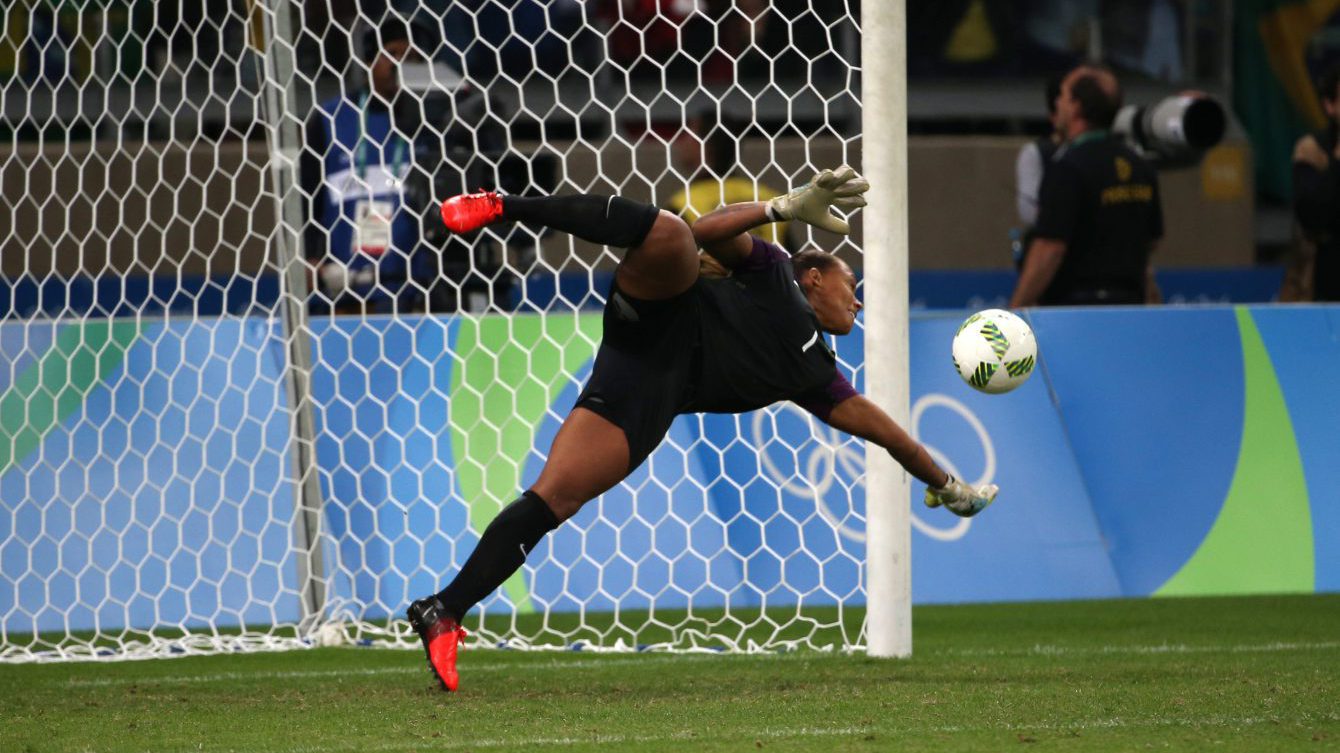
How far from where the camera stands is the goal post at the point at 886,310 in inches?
248

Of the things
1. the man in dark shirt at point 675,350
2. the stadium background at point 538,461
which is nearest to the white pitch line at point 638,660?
the man in dark shirt at point 675,350

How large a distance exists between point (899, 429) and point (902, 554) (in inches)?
23.5

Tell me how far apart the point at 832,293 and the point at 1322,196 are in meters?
4.06

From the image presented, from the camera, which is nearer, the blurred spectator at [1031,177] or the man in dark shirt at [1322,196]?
the man in dark shirt at [1322,196]

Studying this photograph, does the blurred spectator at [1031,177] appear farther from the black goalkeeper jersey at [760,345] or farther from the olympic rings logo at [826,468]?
the black goalkeeper jersey at [760,345]

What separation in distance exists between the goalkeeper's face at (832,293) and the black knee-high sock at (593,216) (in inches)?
32.9

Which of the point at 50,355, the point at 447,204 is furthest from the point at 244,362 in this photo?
the point at 447,204

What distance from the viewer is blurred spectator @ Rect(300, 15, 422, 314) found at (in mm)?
7828

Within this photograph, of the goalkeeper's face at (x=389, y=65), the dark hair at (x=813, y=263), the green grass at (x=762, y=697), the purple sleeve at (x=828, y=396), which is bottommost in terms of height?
the green grass at (x=762, y=697)

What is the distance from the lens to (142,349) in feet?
25.6

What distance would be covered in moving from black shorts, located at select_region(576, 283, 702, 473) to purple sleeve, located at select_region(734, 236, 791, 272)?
227 mm

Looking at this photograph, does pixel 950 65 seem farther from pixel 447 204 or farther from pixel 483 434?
pixel 447 204

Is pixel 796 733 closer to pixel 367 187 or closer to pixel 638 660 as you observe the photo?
pixel 638 660

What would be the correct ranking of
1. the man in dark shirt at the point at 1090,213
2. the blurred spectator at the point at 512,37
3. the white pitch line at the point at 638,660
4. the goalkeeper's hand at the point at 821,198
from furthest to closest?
the blurred spectator at the point at 512,37
the man in dark shirt at the point at 1090,213
the white pitch line at the point at 638,660
the goalkeeper's hand at the point at 821,198
